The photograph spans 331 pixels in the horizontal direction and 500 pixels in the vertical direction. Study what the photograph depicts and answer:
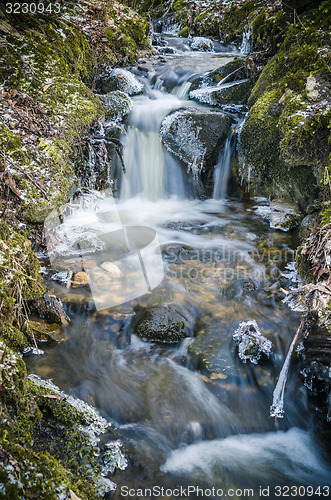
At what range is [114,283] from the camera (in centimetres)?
450

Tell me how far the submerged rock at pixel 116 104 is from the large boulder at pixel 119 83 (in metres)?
0.63

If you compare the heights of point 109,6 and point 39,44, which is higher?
point 109,6

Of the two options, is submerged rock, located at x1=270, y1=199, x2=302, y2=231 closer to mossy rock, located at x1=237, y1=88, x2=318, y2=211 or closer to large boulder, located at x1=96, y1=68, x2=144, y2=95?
mossy rock, located at x1=237, y1=88, x2=318, y2=211

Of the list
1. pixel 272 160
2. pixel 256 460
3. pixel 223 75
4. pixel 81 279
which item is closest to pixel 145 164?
pixel 272 160

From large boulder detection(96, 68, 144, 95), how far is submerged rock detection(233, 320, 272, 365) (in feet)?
21.9

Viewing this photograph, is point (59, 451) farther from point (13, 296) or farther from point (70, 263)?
point (70, 263)

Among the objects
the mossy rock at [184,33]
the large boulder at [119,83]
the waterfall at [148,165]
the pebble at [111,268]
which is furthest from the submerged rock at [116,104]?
the mossy rock at [184,33]

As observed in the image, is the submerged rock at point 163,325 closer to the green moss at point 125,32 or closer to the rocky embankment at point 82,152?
the rocky embankment at point 82,152

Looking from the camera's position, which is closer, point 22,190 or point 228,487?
point 228,487

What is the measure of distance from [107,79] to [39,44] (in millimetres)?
2208

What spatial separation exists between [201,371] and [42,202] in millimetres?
2901

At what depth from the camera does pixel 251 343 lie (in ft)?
11.7

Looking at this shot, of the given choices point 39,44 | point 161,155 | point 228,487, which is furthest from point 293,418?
point 39,44

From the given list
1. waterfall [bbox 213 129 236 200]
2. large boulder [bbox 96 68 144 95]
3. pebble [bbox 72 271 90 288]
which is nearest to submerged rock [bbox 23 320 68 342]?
pebble [bbox 72 271 90 288]
